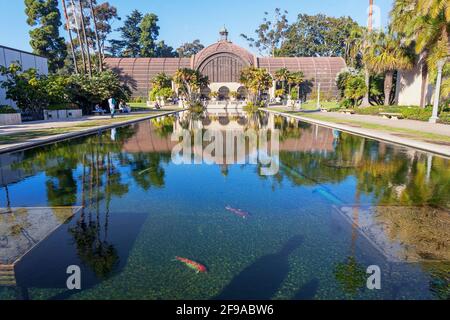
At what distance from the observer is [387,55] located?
31.0 meters

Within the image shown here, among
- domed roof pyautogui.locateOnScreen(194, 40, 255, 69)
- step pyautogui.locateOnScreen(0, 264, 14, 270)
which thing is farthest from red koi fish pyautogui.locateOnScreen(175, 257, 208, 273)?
domed roof pyautogui.locateOnScreen(194, 40, 255, 69)

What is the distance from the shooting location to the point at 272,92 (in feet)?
236

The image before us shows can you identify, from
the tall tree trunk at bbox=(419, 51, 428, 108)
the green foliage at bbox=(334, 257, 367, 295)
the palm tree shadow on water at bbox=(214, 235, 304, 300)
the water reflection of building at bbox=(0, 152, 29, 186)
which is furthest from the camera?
the tall tree trunk at bbox=(419, 51, 428, 108)

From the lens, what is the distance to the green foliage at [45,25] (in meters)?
57.3

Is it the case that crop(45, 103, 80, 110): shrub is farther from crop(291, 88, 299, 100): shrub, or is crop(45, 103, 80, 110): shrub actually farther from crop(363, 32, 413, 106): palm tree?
crop(291, 88, 299, 100): shrub

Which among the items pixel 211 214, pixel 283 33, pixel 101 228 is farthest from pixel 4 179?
pixel 283 33

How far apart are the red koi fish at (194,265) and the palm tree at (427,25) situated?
900 inches

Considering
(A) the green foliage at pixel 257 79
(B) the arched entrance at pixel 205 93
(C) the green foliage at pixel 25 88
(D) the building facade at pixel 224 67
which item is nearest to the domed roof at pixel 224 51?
(D) the building facade at pixel 224 67

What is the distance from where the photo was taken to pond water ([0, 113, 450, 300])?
3.54 m

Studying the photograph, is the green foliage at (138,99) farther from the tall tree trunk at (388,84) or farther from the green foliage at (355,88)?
the tall tree trunk at (388,84)

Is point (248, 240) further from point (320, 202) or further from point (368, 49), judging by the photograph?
point (368, 49)

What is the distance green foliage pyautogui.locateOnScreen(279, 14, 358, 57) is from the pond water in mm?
95765

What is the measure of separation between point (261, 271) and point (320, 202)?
2.96 meters

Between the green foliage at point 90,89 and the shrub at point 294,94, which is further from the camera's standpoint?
the shrub at point 294,94
